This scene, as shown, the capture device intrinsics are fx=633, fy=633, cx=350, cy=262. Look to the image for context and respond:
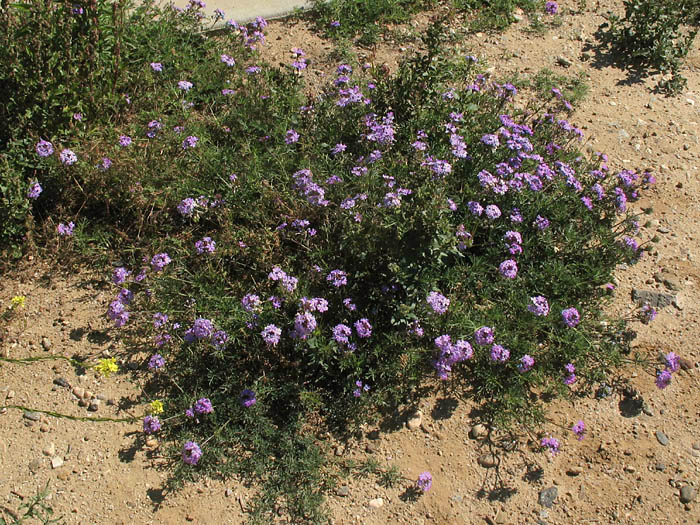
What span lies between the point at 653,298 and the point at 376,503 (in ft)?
8.27

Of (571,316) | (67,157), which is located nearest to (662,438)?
(571,316)

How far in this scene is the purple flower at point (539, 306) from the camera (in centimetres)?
386

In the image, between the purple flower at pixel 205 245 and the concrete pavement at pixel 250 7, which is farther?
the concrete pavement at pixel 250 7

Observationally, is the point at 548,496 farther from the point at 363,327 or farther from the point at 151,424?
the point at 151,424

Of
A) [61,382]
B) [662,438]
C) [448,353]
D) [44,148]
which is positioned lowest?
[662,438]

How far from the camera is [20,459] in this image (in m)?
3.60

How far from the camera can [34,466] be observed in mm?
3574

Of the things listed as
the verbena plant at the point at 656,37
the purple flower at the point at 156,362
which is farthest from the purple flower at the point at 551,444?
the verbena plant at the point at 656,37

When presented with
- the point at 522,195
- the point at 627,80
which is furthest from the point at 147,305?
the point at 627,80

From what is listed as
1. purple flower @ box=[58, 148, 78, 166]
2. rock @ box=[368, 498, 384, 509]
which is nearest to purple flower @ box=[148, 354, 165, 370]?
rock @ box=[368, 498, 384, 509]

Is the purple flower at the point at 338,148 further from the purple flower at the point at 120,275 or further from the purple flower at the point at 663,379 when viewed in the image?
the purple flower at the point at 663,379

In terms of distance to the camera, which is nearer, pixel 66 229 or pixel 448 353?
pixel 448 353

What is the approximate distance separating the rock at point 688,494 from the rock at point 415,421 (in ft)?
5.00

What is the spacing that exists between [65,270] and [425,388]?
8.84 feet
